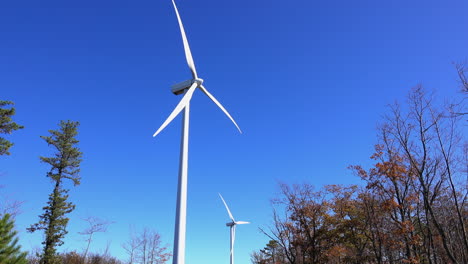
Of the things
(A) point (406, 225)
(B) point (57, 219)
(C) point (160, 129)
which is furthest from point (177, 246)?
(B) point (57, 219)

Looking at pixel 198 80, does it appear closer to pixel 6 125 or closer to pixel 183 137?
pixel 183 137

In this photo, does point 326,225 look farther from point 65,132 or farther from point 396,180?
point 65,132

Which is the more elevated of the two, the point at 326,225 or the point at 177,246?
the point at 326,225

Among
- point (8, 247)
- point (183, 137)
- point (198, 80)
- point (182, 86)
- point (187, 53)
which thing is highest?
point (187, 53)

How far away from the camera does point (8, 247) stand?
11.2 m

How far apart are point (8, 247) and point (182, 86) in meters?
10.4

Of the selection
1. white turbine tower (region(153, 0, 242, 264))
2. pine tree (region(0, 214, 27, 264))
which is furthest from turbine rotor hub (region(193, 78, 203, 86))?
pine tree (region(0, 214, 27, 264))

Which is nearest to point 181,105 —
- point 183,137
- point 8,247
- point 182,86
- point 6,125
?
point 183,137

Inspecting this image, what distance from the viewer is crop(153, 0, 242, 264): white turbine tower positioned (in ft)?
37.1

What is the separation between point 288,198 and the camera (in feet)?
93.4

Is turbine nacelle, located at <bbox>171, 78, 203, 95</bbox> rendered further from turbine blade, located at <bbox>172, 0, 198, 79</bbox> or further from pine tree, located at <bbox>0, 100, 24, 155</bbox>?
pine tree, located at <bbox>0, 100, 24, 155</bbox>

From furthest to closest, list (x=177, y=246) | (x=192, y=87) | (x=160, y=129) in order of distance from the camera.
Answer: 1. (x=192, y=87)
2. (x=160, y=129)
3. (x=177, y=246)

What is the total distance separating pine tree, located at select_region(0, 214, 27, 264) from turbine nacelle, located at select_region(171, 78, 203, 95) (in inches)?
373

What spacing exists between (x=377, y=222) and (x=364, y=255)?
627 centimetres
